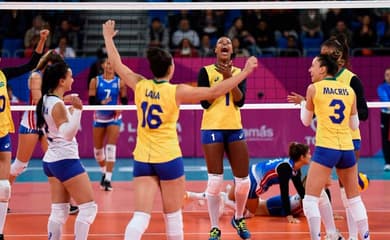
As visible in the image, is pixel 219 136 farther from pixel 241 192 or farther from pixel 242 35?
pixel 242 35

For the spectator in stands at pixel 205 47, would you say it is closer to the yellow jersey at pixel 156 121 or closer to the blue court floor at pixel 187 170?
the blue court floor at pixel 187 170

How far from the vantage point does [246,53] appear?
17.1 metres

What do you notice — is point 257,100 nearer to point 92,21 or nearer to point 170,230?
point 92,21

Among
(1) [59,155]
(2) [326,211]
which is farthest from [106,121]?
(1) [59,155]

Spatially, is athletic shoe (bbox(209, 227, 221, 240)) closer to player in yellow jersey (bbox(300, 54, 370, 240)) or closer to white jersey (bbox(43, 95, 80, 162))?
player in yellow jersey (bbox(300, 54, 370, 240))

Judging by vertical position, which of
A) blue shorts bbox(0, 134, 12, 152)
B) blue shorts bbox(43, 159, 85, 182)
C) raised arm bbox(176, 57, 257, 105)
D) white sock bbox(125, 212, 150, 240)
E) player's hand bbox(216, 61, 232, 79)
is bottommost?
white sock bbox(125, 212, 150, 240)

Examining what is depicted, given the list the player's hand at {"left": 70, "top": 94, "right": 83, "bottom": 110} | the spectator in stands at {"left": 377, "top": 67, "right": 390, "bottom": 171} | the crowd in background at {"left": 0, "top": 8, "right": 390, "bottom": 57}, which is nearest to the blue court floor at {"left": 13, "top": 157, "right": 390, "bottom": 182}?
the spectator in stands at {"left": 377, "top": 67, "right": 390, "bottom": 171}

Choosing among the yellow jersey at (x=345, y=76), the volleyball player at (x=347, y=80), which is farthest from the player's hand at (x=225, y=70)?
the yellow jersey at (x=345, y=76)

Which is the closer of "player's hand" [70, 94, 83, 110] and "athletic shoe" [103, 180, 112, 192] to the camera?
"player's hand" [70, 94, 83, 110]

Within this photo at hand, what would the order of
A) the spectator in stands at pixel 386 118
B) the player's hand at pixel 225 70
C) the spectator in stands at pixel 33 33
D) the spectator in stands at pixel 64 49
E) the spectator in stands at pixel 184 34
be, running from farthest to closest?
the spectator in stands at pixel 184 34 → the spectator in stands at pixel 33 33 → the spectator in stands at pixel 64 49 → the spectator in stands at pixel 386 118 → the player's hand at pixel 225 70

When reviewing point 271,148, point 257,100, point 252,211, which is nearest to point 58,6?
point 252,211

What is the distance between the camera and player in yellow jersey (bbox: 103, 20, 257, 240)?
6449 millimetres

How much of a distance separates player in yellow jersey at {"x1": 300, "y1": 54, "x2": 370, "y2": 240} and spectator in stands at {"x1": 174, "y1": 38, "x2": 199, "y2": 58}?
9.71 meters

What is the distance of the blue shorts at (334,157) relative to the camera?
7301 mm
